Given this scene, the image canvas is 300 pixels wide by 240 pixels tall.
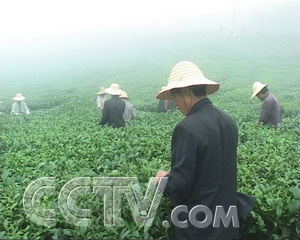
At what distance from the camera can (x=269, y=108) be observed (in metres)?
5.80

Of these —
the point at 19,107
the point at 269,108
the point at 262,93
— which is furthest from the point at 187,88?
the point at 19,107

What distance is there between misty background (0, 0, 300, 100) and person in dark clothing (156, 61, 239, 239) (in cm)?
1524

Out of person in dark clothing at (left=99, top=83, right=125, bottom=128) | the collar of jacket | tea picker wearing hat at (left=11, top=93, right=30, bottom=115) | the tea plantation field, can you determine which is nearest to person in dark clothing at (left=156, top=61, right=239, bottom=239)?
the collar of jacket

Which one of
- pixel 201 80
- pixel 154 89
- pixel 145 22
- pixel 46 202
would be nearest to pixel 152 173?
pixel 46 202

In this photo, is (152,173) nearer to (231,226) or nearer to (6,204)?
(231,226)

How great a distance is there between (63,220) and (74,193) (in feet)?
0.82

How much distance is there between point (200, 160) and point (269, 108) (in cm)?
414

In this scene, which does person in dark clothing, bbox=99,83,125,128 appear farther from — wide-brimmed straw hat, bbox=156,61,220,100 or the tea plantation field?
wide-brimmed straw hat, bbox=156,61,220,100

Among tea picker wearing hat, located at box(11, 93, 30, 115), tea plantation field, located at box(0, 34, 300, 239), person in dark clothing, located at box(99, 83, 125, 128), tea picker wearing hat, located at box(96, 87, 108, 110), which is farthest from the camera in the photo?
tea picker wearing hat, located at box(11, 93, 30, 115)

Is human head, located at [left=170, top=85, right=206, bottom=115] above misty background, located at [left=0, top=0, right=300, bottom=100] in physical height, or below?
above

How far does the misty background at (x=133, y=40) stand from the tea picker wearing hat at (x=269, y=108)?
11693mm

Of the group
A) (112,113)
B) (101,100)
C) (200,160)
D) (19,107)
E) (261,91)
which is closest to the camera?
(200,160)

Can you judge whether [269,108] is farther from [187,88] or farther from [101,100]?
[101,100]

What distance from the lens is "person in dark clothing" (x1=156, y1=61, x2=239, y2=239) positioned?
1.94 meters
